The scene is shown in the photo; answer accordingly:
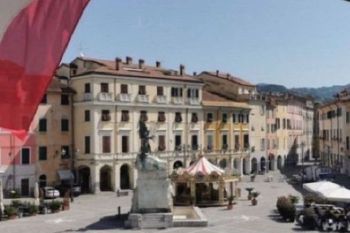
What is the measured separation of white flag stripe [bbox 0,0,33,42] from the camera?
6.66 meters

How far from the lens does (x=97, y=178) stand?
1859 inches

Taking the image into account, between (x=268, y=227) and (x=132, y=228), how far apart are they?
636 cm

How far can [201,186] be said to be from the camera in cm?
3806

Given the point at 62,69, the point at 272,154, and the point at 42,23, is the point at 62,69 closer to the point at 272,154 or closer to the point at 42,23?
the point at 272,154

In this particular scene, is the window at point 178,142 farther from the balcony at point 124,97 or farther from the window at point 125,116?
the balcony at point 124,97

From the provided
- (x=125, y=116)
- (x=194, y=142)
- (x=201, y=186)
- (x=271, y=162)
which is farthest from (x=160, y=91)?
(x=271, y=162)

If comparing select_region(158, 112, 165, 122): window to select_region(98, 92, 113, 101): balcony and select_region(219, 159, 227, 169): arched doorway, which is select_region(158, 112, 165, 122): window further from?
select_region(219, 159, 227, 169): arched doorway

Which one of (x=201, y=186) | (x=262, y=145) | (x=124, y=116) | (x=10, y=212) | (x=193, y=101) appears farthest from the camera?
(x=262, y=145)

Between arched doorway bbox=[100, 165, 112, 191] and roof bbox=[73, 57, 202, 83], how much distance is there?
8.01 meters

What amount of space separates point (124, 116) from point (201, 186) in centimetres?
1395

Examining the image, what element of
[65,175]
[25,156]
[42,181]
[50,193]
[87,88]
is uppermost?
[87,88]

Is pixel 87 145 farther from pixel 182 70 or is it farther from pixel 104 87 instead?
pixel 182 70

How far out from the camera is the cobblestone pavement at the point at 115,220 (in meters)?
27.5

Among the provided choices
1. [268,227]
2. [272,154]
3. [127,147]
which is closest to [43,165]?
[127,147]
